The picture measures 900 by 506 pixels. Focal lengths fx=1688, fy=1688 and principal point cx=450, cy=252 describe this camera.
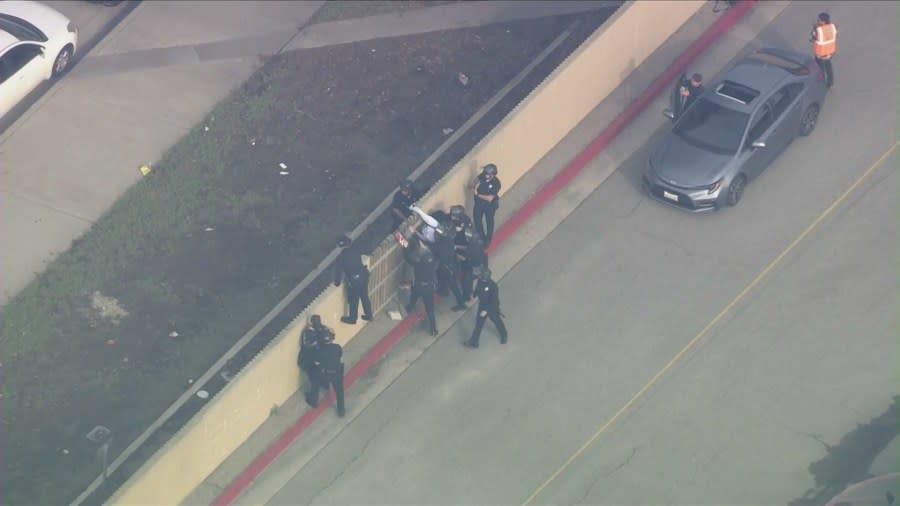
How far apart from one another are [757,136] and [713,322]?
3.40 meters

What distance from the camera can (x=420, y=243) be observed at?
26.0 m

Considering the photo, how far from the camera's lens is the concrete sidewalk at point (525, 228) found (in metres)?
25.3

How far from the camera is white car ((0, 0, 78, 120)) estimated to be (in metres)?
30.4

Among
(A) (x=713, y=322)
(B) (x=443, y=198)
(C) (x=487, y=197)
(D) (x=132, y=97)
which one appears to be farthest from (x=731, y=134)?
(D) (x=132, y=97)

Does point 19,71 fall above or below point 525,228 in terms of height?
above

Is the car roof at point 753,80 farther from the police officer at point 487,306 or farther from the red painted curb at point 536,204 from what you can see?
the police officer at point 487,306

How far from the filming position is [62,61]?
31422 mm

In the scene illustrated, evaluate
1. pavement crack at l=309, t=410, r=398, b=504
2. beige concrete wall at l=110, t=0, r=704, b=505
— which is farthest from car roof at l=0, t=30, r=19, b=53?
pavement crack at l=309, t=410, r=398, b=504

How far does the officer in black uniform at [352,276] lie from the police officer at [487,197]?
2234 millimetres

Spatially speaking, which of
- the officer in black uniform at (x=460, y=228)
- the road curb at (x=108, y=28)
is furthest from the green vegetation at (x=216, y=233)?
the road curb at (x=108, y=28)

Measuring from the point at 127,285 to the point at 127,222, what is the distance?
1428 mm

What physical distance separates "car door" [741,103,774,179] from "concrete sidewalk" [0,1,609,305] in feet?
18.2

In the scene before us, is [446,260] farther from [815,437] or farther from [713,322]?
[815,437]

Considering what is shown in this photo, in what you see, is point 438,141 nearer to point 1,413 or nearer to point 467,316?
point 467,316
